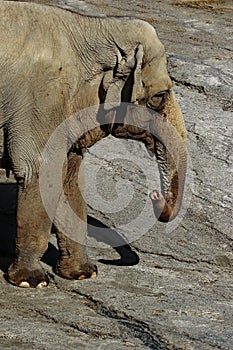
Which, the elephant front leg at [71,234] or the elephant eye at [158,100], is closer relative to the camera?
the elephant eye at [158,100]

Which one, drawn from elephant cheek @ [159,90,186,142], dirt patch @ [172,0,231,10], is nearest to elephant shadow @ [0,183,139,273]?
elephant cheek @ [159,90,186,142]

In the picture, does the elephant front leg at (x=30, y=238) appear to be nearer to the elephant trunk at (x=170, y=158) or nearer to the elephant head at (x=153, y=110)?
the elephant head at (x=153, y=110)

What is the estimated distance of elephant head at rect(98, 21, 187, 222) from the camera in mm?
6688

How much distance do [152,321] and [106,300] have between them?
400mm

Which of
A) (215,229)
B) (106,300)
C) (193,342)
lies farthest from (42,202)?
(215,229)

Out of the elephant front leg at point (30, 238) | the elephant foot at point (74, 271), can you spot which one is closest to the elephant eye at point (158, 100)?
the elephant front leg at point (30, 238)

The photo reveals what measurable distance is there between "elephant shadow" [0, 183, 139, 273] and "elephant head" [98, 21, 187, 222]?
1.60 feet

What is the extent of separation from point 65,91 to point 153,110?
587mm

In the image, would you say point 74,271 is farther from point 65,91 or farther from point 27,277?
point 65,91

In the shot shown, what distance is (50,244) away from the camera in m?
7.72

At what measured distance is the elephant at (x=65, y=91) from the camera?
649 cm

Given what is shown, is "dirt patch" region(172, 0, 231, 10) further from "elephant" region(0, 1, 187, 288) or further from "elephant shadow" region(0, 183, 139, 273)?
"elephant" region(0, 1, 187, 288)

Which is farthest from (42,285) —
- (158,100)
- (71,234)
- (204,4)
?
(204,4)

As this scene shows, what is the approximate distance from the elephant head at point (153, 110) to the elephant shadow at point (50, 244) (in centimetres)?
49
